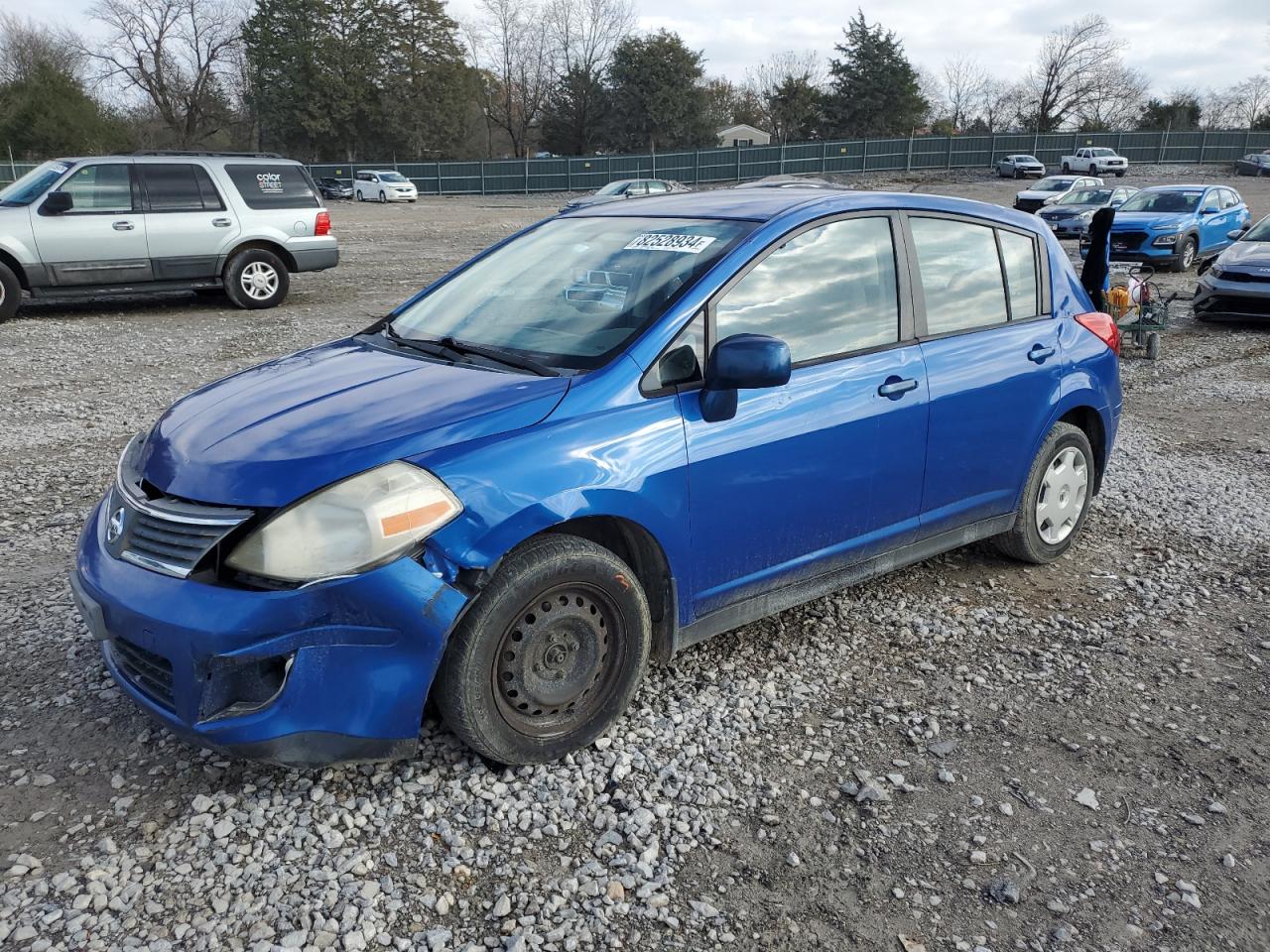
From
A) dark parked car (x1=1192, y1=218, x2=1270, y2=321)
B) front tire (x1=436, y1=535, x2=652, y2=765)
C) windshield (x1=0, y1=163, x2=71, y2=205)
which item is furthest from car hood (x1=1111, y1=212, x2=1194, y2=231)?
front tire (x1=436, y1=535, x2=652, y2=765)

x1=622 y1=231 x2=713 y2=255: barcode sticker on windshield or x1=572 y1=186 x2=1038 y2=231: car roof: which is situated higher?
x1=572 y1=186 x2=1038 y2=231: car roof

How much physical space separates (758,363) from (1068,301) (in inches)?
93.9

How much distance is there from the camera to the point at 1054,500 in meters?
4.82

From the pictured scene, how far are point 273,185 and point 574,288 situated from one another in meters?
10.5

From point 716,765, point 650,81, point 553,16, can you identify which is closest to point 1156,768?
point 716,765

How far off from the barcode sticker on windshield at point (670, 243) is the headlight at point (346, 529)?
1405mm

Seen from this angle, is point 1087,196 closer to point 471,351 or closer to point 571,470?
point 471,351

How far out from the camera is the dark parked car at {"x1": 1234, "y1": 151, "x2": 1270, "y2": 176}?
51156 millimetres

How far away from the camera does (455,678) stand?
284 cm

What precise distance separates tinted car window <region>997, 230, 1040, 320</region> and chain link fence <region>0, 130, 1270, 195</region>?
45.5 m

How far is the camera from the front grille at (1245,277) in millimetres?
12102

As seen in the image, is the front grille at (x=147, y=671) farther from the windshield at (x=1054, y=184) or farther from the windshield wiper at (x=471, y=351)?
the windshield at (x=1054, y=184)

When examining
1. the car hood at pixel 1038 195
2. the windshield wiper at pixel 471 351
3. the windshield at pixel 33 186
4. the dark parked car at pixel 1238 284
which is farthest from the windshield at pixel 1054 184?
the windshield wiper at pixel 471 351

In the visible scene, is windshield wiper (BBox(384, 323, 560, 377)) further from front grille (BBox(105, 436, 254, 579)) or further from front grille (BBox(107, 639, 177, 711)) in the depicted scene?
front grille (BBox(107, 639, 177, 711))
